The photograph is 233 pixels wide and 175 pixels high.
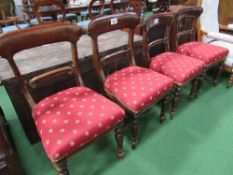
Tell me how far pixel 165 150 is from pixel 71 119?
2.67 feet

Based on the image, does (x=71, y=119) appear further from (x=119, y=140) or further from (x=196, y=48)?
(x=196, y=48)

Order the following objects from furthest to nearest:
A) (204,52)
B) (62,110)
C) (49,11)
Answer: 1. (49,11)
2. (204,52)
3. (62,110)

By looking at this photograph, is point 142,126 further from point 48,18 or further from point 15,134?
point 48,18

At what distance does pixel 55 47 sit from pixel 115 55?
1.76 ft

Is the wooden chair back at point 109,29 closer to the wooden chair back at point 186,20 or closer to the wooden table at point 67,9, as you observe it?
the wooden chair back at point 186,20

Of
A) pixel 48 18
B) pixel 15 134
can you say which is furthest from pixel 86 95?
pixel 48 18

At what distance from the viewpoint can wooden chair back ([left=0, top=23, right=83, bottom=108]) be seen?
869mm

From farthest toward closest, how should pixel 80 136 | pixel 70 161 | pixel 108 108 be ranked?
pixel 70 161 < pixel 108 108 < pixel 80 136

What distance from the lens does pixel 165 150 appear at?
133 cm

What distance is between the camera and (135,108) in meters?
1.11

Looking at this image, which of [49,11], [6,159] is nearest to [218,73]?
[6,159]

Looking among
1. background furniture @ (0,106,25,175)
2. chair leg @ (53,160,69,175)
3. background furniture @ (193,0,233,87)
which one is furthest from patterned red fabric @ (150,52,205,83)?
background furniture @ (0,106,25,175)

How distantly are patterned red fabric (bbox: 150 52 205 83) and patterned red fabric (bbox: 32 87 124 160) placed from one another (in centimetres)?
67

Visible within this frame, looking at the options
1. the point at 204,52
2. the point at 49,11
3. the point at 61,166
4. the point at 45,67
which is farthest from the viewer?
the point at 49,11
